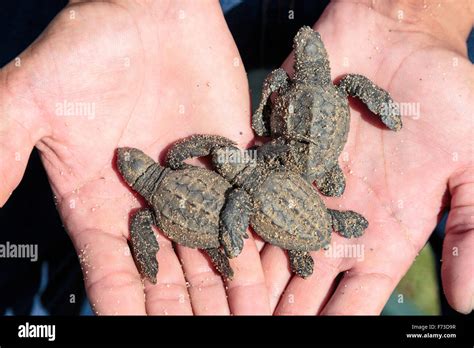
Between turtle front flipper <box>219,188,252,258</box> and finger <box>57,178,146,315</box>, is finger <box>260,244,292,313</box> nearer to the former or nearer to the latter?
turtle front flipper <box>219,188,252,258</box>

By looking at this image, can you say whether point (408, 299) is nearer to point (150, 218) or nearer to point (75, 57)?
point (150, 218)

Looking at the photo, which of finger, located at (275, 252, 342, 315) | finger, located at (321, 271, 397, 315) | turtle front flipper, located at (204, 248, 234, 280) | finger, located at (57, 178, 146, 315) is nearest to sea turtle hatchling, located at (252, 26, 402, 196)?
finger, located at (275, 252, 342, 315)

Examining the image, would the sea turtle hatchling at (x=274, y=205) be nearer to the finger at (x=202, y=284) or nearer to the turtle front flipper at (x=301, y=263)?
the turtle front flipper at (x=301, y=263)

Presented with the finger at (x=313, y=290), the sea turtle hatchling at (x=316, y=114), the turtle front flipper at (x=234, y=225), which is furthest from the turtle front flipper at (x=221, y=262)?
the sea turtle hatchling at (x=316, y=114)

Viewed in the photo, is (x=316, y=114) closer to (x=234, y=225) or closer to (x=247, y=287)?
(x=234, y=225)

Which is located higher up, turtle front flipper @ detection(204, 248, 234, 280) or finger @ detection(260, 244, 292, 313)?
turtle front flipper @ detection(204, 248, 234, 280)

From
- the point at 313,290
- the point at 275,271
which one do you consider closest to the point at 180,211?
the point at 275,271
